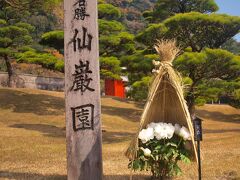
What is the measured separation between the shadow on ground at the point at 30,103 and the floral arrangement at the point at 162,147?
15731mm

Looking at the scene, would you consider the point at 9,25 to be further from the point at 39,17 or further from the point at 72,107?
the point at 39,17

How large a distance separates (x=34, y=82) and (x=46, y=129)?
14974 millimetres

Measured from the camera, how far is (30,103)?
2308 centimetres

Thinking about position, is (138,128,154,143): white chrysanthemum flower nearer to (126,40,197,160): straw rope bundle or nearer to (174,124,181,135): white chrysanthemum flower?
(126,40,197,160): straw rope bundle

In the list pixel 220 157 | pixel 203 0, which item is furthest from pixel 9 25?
pixel 220 157

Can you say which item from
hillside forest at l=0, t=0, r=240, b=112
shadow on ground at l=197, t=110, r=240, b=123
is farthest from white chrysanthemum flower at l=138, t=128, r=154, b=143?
shadow on ground at l=197, t=110, r=240, b=123

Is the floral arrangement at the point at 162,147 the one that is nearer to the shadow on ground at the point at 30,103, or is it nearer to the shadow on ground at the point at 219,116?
the shadow on ground at the point at 30,103

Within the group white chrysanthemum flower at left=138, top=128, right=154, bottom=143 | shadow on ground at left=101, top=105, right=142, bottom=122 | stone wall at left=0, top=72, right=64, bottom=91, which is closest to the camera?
white chrysanthemum flower at left=138, top=128, right=154, bottom=143

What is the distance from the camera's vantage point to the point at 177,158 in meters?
6.50

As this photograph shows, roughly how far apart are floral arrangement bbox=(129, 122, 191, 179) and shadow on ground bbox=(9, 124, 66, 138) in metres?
9.84

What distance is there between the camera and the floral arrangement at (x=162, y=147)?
6336 millimetres

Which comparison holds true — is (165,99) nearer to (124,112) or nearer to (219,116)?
(124,112)

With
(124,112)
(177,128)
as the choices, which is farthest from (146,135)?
(124,112)

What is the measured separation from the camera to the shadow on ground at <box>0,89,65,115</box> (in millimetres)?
21969
